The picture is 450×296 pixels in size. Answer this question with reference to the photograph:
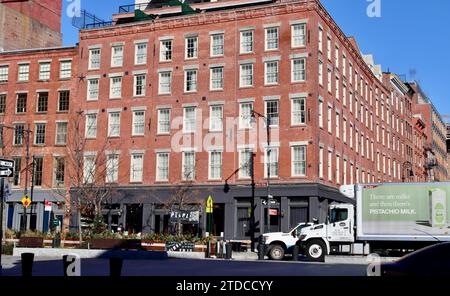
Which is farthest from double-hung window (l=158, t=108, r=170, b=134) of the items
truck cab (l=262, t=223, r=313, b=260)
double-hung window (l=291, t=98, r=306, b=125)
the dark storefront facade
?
truck cab (l=262, t=223, r=313, b=260)

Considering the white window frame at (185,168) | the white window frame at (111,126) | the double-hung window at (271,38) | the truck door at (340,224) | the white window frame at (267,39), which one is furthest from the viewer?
the white window frame at (111,126)

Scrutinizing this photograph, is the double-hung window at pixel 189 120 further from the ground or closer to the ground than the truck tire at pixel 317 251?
further from the ground

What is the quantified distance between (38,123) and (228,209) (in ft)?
64.3

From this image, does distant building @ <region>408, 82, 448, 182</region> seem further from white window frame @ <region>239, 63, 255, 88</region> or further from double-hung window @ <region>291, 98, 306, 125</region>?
white window frame @ <region>239, 63, 255, 88</region>

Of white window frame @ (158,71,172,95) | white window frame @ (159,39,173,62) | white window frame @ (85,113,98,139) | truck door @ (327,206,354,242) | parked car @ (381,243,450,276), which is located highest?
white window frame @ (159,39,173,62)

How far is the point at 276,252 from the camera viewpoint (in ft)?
112

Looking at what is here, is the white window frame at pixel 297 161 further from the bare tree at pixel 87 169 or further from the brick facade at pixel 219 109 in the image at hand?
the bare tree at pixel 87 169

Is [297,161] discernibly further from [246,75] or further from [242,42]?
[242,42]

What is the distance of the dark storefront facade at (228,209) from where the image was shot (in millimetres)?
44000

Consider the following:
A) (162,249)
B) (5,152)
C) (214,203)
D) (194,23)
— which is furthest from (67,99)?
(162,249)

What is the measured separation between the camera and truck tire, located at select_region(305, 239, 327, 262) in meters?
32.3

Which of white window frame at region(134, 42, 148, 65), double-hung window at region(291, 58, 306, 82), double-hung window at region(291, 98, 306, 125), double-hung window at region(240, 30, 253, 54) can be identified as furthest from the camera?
white window frame at region(134, 42, 148, 65)

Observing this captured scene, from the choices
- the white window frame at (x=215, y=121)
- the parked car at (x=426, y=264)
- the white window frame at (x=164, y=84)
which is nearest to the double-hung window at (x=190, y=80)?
the white window frame at (x=164, y=84)

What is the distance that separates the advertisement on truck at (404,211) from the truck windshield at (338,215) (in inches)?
38.5
